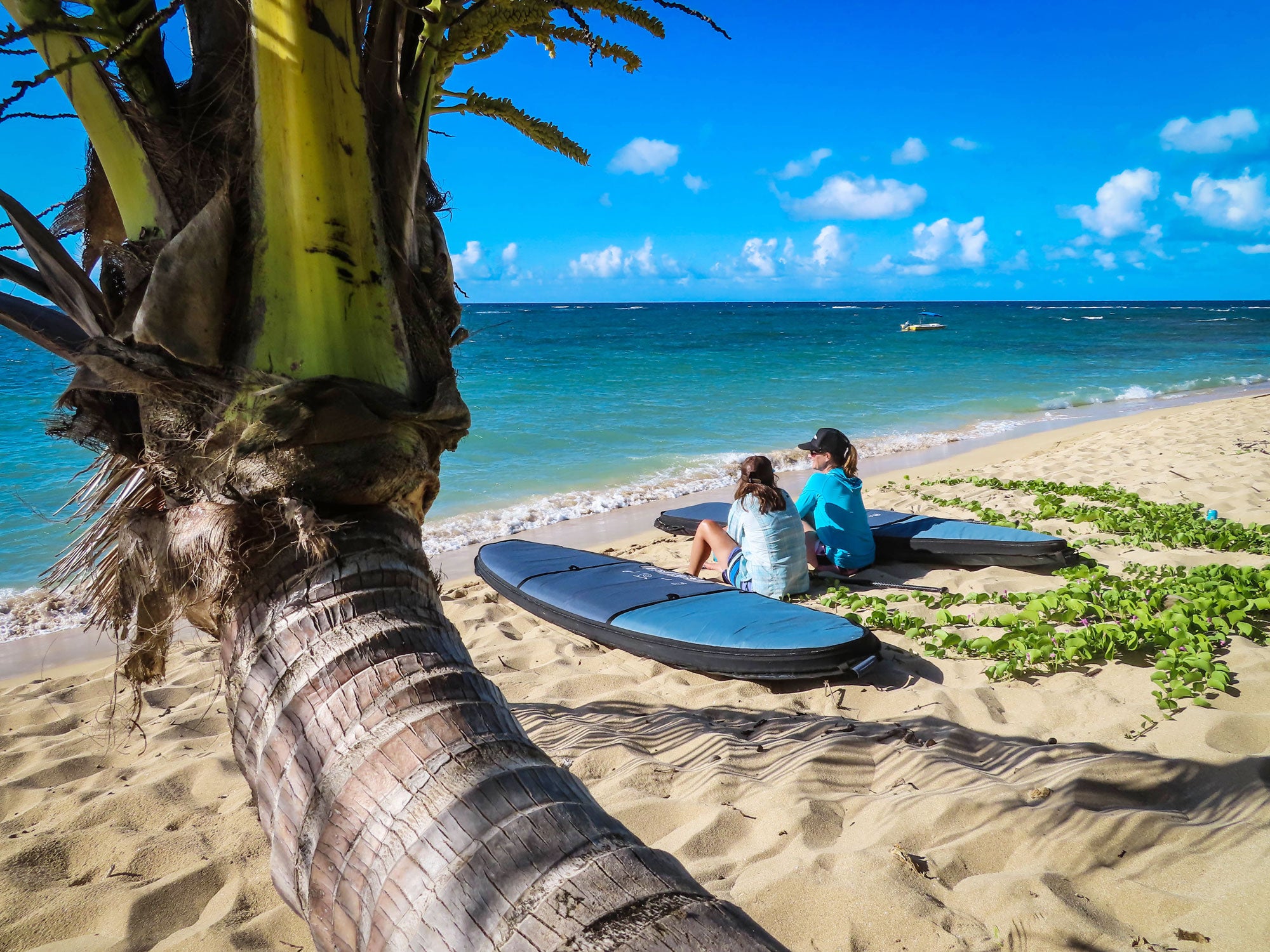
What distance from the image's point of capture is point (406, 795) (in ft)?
3.52

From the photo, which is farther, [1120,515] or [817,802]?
[1120,515]

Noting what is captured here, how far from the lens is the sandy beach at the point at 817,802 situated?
211 cm

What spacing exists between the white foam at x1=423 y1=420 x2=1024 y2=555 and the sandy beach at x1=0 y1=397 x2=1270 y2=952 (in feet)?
9.19

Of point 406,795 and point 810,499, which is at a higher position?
point 406,795

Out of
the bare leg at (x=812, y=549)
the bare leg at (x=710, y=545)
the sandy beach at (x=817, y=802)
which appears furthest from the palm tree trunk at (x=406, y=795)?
the bare leg at (x=812, y=549)

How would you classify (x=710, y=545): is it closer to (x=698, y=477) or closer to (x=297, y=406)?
(x=698, y=477)

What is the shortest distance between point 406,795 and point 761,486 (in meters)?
3.95

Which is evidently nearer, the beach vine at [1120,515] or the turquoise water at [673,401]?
the beach vine at [1120,515]

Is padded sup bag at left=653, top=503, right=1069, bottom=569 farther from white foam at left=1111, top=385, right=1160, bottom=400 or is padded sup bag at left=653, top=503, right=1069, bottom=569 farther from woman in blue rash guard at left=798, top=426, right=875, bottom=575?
white foam at left=1111, top=385, right=1160, bottom=400

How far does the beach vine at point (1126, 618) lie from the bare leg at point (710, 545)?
0.78 meters

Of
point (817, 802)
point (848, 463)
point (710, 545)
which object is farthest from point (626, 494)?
point (817, 802)

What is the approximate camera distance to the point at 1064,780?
2.66 m

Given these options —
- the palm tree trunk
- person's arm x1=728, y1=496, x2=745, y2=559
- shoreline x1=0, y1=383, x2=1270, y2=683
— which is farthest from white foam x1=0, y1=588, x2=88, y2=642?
the palm tree trunk

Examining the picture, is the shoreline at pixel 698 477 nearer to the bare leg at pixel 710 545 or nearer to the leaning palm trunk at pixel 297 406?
the bare leg at pixel 710 545
